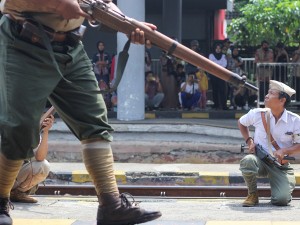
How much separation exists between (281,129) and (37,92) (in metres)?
4.58

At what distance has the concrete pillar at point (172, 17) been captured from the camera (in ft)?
75.1

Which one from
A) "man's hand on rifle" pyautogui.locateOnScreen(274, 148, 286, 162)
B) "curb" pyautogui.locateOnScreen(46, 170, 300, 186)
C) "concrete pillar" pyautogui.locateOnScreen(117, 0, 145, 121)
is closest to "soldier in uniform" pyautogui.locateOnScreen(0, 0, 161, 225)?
"man's hand on rifle" pyautogui.locateOnScreen(274, 148, 286, 162)

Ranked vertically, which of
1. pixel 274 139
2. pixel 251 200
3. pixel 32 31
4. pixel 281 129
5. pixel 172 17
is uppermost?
pixel 172 17

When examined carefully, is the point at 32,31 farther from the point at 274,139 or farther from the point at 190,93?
the point at 190,93

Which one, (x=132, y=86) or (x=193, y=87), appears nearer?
(x=132, y=86)

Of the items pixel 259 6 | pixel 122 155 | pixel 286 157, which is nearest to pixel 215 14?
pixel 259 6

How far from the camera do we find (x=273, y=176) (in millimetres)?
8938

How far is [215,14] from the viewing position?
27.6m

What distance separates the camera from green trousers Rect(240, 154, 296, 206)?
8641 mm

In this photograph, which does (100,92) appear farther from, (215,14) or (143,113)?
(215,14)

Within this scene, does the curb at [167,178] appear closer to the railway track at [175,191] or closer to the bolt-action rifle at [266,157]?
the railway track at [175,191]

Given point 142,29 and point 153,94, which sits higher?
point 142,29

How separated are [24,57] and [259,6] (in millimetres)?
23950

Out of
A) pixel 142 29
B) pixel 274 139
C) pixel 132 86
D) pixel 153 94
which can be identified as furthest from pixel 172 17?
pixel 142 29
